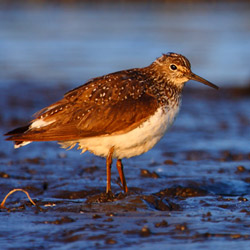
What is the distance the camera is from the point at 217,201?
7348 mm

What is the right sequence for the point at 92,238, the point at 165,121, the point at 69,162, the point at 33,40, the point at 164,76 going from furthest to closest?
the point at 33,40 → the point at 69,162 → the point at 164,76 → the point at 165,121 → the point at 92,238

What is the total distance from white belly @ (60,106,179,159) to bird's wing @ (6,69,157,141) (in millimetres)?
75

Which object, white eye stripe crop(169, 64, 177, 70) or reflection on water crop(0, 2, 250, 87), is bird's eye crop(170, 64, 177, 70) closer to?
white eye stripe crop(169, 64, 177, 70)

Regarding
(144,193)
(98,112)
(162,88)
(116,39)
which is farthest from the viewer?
(116,39)

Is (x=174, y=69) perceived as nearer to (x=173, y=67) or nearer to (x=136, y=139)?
(x=173, y=67)

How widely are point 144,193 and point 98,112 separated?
1.39 meters

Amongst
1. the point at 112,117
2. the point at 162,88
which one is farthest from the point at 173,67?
the point at 112,117

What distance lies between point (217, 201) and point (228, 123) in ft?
18.4

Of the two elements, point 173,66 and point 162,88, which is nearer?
point 162,88

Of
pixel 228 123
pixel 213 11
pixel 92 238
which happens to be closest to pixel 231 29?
pixel 213 11

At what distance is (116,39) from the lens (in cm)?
2480

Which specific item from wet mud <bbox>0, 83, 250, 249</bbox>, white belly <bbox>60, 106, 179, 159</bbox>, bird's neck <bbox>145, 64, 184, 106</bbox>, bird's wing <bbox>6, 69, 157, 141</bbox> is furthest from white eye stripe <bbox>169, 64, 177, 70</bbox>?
wet mud <bbox>0, 83, 250, 249</bbox>

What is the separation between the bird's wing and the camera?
7164mm

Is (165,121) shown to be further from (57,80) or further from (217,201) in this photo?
(57,80)
